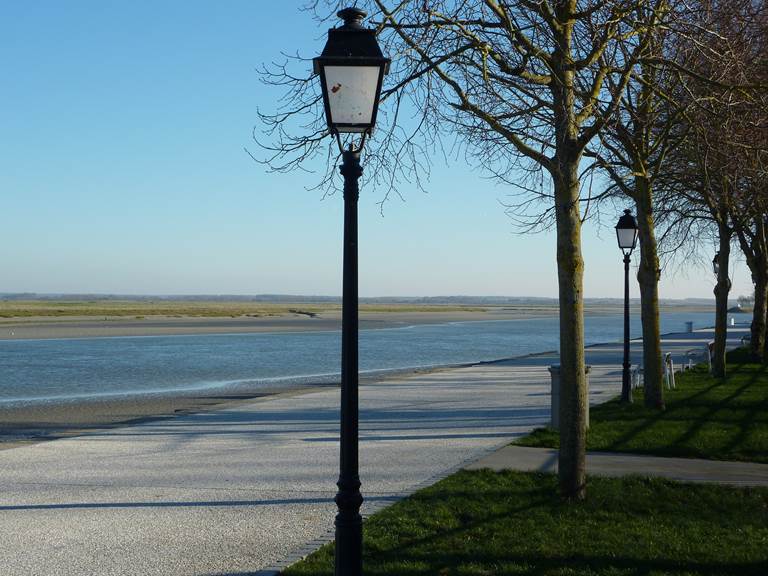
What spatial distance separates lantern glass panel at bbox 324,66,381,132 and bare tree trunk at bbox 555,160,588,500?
11.4ft

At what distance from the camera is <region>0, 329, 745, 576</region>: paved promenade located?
7.19 metres

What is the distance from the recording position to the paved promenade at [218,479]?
7.19 meters

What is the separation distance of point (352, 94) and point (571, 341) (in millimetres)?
3976

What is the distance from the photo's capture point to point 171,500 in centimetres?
909

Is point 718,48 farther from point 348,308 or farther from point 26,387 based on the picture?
point 26,387

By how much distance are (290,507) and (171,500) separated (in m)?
1.24

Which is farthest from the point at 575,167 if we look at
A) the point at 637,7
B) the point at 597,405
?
the point at 597,405

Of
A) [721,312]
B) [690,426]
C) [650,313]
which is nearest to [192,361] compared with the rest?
[721,312]

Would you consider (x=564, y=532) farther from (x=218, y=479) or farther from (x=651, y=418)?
(x=651, y=418)

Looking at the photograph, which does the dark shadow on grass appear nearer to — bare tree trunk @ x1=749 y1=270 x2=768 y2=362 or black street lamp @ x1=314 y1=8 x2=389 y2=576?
black street lamp @ x1=314 y1=8 x2=389 y2=576

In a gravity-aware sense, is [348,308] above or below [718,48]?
below

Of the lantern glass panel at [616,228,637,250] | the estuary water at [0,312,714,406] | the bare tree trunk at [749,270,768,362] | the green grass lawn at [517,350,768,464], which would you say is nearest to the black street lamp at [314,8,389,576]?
the green grass lawn at [517,350,768,464]

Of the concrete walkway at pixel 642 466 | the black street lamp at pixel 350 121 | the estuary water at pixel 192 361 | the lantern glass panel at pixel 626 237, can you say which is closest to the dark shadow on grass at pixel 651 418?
the concrete walkway at pixel 642 466

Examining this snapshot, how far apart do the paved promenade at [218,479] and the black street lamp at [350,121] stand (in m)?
1.25
